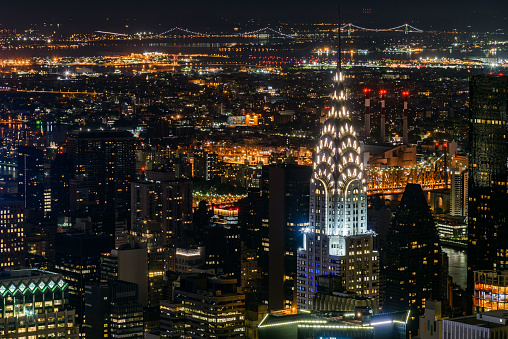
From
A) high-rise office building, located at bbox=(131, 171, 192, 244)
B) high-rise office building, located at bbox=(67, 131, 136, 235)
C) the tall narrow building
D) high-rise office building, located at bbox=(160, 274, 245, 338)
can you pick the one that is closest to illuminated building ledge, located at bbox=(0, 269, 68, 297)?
high-rise office building, located at bbox=(160, 274, 245, 338)

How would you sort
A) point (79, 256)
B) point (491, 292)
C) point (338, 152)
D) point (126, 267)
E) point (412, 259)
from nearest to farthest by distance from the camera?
point (491, 292)
point (338, 152)
point (412, 259)
point (126, 267)
point (79, 256)

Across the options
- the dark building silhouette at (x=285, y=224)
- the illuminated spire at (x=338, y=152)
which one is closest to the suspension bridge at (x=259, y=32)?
the dark building silhouette at (x=285, y=224)

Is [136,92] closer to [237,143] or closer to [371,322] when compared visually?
[237,143]

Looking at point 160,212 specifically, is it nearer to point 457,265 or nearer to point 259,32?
point 457,265

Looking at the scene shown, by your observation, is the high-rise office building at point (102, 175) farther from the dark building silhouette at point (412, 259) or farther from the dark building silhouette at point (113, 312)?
the dark building silhouette at point (412, 259)

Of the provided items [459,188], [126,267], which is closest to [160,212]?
[126,267]

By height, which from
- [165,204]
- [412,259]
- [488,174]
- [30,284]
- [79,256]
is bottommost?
[79,256]
